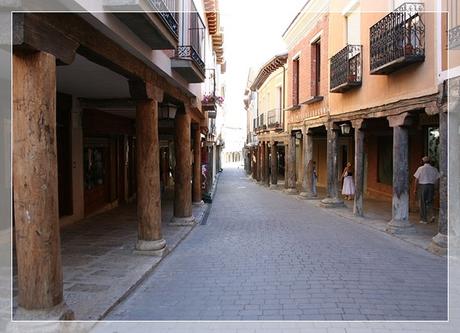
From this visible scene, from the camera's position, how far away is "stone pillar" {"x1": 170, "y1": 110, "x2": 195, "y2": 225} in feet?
34.1

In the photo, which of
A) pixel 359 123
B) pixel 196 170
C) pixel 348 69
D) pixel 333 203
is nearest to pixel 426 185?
pixel 359 123

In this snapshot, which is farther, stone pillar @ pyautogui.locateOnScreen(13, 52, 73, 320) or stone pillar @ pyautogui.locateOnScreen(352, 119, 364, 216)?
stone pillar @ pyautogui.locateOnScreen(352, 119, 364, 216)

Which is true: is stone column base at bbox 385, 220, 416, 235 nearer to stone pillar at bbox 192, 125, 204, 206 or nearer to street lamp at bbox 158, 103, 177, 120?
street lamp at bbox 158, 103, 177, 120

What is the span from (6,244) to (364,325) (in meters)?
5.95

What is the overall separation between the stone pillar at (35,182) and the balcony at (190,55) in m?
4.66

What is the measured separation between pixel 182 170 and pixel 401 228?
15.8ft

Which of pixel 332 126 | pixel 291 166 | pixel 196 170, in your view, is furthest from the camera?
pixel 291 166

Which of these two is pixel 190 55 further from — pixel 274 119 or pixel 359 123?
pixel 274 119

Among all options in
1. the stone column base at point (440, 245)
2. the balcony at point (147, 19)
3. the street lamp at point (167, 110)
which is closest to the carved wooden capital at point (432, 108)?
the stone column base at point (440, 245)

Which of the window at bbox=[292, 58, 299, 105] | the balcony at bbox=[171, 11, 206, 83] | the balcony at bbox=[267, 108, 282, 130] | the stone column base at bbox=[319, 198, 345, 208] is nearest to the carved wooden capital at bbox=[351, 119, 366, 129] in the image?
the stone column base at bbox=[319, 198, 345, 208]

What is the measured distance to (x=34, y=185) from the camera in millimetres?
3750

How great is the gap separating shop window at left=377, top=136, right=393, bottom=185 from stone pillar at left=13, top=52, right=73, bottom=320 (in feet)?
45.4

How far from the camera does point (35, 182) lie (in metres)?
3.75

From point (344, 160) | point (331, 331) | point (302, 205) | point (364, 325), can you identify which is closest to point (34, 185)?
point (331, 331)
